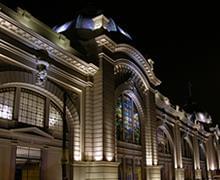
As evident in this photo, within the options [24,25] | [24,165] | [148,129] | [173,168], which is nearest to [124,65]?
[148,129]

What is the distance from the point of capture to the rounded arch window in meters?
17.5

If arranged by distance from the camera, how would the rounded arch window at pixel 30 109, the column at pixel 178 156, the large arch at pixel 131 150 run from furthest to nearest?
the column at pixel 178 156
the large arch at pixel 131 150
the rounded arch window at pixel 30 109

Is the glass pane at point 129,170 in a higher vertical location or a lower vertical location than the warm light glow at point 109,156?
lower

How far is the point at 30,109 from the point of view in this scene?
1900cm

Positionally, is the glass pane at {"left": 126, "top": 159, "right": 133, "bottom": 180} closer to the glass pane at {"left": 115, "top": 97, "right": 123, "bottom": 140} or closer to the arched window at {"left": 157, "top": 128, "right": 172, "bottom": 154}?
the glass pane at {"left": 115, "top": 97, "right": 123, "bottom": 140}

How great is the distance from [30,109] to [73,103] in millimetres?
3728

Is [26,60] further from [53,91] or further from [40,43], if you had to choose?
[53,91]

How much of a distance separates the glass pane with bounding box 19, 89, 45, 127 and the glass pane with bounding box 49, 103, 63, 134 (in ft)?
2.64

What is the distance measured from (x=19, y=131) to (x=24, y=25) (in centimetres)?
630

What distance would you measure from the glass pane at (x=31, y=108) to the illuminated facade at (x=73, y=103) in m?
0.06

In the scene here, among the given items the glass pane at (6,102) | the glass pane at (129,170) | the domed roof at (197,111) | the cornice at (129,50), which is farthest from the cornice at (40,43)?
the domed roof at (197,111)

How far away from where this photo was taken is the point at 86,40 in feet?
81.1

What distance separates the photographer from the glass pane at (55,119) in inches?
803

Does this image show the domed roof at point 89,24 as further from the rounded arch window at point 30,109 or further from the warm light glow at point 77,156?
the warm light glow at point 77,156
